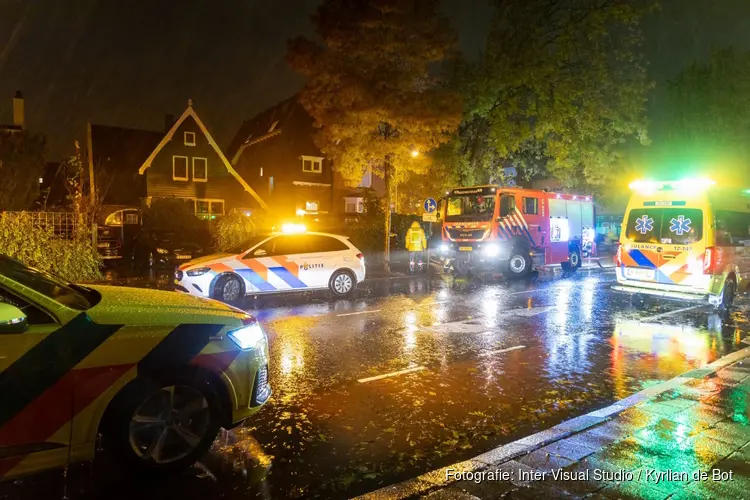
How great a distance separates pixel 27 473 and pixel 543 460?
359 cm

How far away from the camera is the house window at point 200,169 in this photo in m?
34.7

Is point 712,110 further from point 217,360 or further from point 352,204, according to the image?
point 217,360

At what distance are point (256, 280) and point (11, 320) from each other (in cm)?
925

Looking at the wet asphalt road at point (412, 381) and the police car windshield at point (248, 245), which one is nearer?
the wet asphalt road at point (412, 381)

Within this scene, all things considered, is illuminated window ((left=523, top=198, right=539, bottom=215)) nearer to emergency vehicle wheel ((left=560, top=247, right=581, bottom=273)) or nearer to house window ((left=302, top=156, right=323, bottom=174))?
emergency vehicle wheel ((left=560, top=247, right=581, bottom=273))

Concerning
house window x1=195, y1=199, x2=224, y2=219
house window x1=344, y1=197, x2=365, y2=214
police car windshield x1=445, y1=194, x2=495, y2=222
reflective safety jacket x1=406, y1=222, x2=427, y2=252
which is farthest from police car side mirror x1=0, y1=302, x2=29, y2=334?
house window x1=344, y1=197, x2=365, y2=214

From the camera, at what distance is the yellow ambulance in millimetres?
11227

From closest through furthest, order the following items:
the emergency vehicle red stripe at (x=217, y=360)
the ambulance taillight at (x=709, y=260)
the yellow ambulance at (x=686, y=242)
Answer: the emergency vehicle red stripe at (x=217, y=360)
the ambulance taillight at (x=709, y=260)
the yellow ambulance at (x=686, y=242)

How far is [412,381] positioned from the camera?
263 inches

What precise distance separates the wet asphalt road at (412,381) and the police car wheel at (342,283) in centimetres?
95

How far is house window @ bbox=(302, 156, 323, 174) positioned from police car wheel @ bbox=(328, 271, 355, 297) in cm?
2677

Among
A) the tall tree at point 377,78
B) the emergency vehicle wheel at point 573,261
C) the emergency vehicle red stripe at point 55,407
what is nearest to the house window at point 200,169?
the tall tree at point 377,78

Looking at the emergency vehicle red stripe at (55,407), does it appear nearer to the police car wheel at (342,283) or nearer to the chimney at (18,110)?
the police car wheel at (342,283)

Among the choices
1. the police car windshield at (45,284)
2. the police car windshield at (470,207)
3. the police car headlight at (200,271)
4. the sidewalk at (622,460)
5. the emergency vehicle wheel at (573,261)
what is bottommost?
the sidewalk at (622,460)
